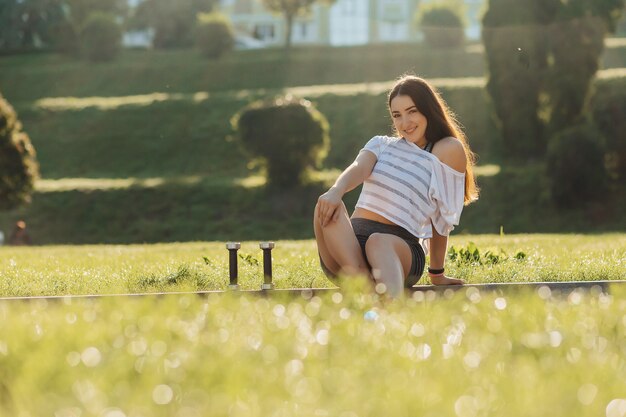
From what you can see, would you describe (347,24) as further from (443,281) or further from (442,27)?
(443,281)

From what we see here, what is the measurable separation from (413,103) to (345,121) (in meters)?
27.0

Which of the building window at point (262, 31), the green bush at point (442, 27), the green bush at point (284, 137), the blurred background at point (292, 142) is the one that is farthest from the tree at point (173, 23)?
the green bush at point (284, 137)

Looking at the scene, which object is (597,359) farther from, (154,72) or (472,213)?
(154,72)

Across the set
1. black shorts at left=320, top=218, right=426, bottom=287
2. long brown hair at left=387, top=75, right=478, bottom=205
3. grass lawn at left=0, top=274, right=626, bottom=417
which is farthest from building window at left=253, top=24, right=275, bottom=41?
grass lawn at left=0, top=274, right=626, bottom=417

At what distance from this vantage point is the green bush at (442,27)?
52.0 m

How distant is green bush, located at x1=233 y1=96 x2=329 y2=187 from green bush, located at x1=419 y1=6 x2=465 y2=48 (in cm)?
2634

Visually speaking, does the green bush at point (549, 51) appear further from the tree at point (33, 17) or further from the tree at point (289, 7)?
the tree at point (33, 17)

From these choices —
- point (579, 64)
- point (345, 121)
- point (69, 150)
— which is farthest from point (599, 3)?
point (69, 150)

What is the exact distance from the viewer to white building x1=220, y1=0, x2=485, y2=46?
272ft

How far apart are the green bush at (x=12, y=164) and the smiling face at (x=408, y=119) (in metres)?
19.9

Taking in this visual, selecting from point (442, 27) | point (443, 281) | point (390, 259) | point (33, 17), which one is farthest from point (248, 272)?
point (33, 17)

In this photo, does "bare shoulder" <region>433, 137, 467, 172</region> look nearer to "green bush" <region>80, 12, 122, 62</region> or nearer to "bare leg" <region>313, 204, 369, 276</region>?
"bare leg" <region>313, 204, 369, 276</region>

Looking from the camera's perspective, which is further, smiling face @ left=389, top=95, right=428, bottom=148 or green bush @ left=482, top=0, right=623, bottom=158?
green bush @ left=482, top=0, right=623, bottom=158

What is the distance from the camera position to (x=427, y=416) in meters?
2.47
